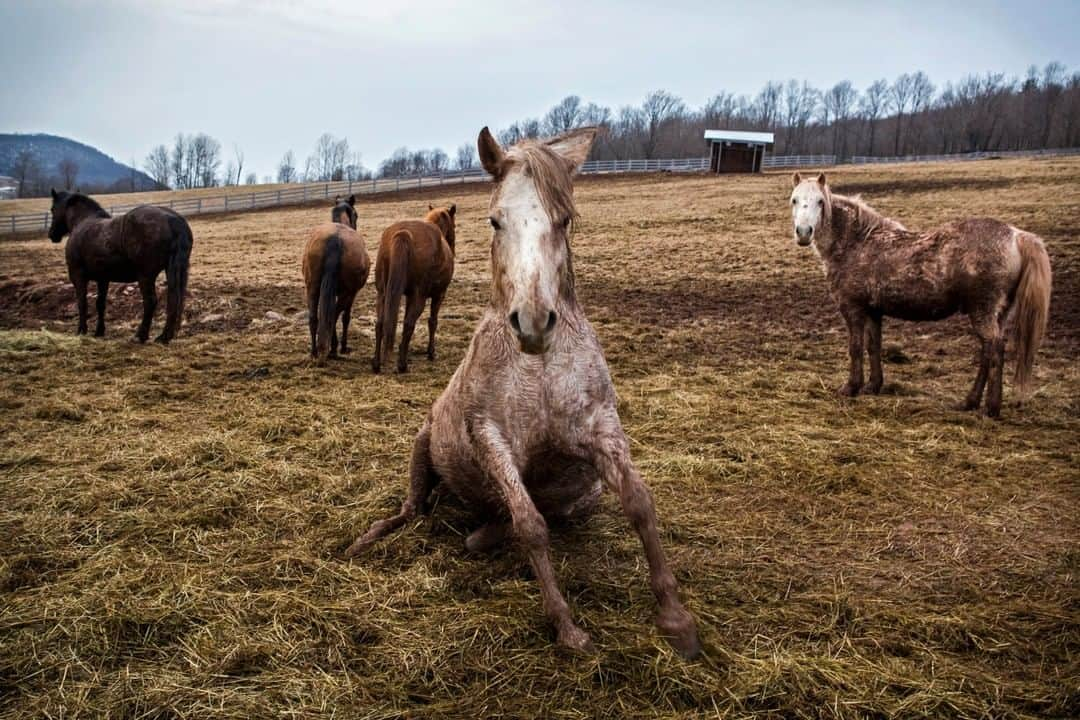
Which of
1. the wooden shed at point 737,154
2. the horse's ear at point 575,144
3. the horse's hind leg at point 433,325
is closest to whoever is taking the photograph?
the horse's ear at point 575,144

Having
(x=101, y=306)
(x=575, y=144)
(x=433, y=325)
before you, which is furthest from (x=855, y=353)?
(x=101, y=306)

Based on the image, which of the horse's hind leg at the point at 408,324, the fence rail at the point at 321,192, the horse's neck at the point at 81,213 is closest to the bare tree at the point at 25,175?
the fence rail at the point at 321,192

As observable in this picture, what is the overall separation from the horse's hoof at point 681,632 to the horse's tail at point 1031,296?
5.41m

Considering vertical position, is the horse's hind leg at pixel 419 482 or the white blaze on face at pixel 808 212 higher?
the white blaze on face at pixel 808 212

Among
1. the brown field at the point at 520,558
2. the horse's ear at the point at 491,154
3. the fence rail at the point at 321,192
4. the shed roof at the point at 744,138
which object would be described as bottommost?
the brown field at the point at 520,558

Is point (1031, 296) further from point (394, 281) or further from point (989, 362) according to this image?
point (394, 281)

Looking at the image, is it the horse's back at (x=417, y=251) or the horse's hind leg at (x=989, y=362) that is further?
the horse's back at (x=417, y=251)

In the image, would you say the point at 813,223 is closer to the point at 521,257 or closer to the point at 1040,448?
the point at 1040,448

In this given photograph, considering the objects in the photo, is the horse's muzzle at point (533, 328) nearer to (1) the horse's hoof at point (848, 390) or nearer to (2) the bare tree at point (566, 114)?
(1) the horse's hoof at point (848, 390)

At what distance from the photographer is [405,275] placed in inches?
310

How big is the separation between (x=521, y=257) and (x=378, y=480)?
242 centimetres

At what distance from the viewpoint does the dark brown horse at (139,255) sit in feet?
31.0

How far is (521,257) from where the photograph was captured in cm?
260

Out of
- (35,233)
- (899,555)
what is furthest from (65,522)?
(35,233)
